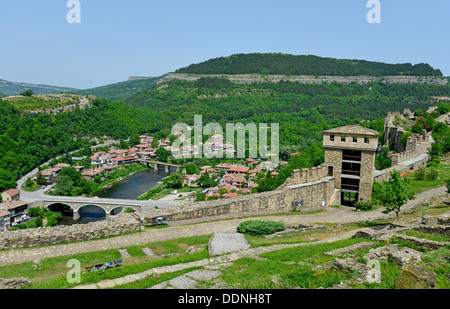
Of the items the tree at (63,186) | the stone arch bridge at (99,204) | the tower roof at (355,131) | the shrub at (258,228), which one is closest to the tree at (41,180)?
the tree at (63,186)

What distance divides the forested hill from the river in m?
106

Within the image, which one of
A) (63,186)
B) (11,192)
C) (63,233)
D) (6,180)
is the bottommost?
(63,186)

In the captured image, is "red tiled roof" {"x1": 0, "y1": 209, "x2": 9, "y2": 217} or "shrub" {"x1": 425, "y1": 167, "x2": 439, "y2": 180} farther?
"red tiled roof" {"x1": 0, "y1": 209, "x2": 9, "y2": 217}

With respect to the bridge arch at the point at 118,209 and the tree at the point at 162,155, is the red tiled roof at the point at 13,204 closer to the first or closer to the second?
the bridge arch at the point at 118,209

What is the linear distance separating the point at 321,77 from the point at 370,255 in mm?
A: 158897

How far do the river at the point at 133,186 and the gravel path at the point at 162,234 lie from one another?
41.6m

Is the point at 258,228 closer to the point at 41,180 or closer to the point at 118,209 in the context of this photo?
the point at 118,209

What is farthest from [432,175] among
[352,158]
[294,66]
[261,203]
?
[294,66]

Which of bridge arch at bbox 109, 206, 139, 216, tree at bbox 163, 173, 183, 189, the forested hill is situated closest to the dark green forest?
the forested hill

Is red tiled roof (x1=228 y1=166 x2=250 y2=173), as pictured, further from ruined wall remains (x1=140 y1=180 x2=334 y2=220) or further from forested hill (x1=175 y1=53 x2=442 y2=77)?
forested hill (x1=175 y1=53 x2=442 y2=77)

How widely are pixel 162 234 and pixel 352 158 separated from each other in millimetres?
11294

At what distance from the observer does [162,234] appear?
11602 millimetres

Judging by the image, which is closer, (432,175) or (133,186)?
(432,175)

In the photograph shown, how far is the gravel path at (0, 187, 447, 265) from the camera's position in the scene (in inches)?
380
